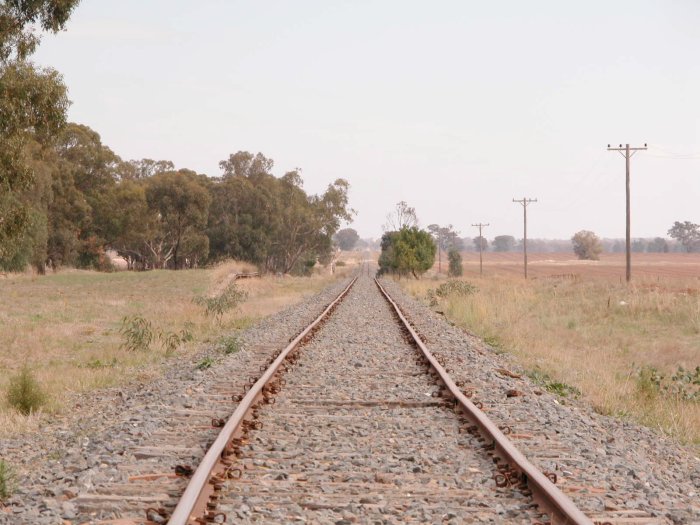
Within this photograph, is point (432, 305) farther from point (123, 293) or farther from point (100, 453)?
point (100, 453)

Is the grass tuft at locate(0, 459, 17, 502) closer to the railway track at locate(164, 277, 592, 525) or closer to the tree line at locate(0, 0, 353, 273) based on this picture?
the railway track at locate(164, 277, 592, 525)

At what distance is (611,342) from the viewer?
61.3 ft

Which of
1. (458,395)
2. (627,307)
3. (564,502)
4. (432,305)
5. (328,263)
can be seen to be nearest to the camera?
(564,502)

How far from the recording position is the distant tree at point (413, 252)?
204 ft

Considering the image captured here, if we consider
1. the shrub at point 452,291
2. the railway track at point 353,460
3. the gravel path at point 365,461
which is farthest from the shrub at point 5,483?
the shrub at point 452,291

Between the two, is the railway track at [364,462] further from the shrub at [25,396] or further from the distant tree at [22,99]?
the distant tree at [22,99]

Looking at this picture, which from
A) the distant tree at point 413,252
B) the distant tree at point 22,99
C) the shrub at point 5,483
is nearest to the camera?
the shrub at point 5,483

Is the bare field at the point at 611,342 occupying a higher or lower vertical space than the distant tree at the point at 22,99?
lower

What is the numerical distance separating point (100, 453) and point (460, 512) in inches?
116

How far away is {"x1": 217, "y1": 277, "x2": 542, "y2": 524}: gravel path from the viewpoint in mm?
4641

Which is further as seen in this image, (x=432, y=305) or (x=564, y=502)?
(x=432, y=305)

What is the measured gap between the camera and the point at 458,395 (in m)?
7.99

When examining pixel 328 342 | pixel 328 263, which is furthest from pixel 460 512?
pixel 328 263

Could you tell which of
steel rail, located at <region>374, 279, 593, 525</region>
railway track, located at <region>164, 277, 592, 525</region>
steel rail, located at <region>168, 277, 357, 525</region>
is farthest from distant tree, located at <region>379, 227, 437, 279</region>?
steel rail, located at <region>374, 279, 593, 525</region>
